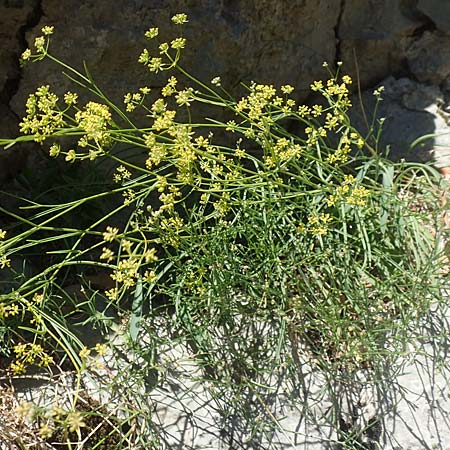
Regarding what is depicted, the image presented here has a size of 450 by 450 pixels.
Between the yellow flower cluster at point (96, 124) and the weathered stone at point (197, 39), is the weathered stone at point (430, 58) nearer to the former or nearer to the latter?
the weathered stone at point (197, 39)

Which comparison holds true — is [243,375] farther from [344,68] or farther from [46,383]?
[344,68]

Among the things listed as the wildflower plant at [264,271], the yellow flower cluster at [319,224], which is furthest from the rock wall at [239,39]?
the yellow flower cluster at [319,224]

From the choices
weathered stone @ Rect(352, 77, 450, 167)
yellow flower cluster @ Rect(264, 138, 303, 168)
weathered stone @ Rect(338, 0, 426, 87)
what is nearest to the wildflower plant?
yellow flower cluster @ Rect(264, 138, 303, 168)

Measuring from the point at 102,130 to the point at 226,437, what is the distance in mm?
968

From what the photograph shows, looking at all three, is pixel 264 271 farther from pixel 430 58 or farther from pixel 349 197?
pixel 430 58

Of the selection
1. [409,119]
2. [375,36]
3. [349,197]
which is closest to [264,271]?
[349,197]

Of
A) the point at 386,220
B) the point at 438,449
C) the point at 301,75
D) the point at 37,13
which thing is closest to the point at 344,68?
the point at 301,75

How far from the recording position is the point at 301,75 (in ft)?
10.5

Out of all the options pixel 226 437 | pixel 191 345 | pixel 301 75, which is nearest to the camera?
pixel 226 437

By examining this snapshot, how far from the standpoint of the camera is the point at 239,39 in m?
2.92

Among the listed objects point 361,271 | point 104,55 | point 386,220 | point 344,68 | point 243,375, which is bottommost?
point 243,375

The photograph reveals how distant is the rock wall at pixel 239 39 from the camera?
274 cm

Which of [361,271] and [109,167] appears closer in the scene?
[361,271]

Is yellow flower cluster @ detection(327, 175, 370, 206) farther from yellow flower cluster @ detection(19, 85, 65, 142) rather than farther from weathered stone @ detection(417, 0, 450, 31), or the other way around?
weathered stone @ detection(417, 0, 450, 31)
